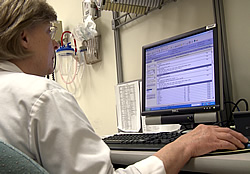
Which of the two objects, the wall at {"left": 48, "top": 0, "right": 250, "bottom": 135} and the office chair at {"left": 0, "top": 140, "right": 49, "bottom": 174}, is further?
the wall at {"left": 48, "top": 0, "right": 250, "bottom": 135}

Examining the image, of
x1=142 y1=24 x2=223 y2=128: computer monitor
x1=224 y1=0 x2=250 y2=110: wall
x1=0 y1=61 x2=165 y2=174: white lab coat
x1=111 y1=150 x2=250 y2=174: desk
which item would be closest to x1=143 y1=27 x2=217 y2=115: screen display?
x1=142 y1=24 x2=223 y2=128: computer monitor

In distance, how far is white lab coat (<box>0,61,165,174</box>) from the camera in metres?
0.59

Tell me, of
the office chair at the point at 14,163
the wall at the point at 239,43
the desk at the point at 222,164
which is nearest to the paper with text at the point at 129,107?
the wall at the point at 239,43

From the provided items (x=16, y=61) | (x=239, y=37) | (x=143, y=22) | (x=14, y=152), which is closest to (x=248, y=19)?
(x=239, y=37)

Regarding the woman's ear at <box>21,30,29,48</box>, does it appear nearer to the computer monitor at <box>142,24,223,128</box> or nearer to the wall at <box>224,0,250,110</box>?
the computer monitor at <box>142,24,223,128</box>

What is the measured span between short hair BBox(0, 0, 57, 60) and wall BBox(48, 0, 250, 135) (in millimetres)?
851

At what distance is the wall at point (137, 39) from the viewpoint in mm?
1253

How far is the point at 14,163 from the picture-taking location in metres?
0.47

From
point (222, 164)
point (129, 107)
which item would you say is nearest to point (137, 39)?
point (129, 107)

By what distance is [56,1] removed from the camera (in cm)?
279

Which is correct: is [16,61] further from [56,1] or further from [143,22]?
[56,1]

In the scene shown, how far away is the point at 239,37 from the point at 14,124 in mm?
1031

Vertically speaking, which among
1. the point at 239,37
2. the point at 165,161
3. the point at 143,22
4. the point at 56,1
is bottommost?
the point at 165,161

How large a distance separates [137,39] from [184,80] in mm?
644
